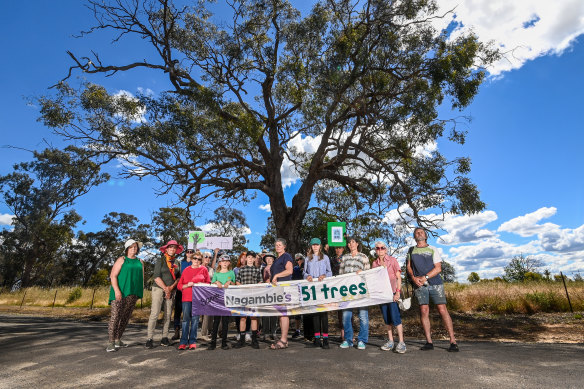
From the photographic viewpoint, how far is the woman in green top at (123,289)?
5500mm

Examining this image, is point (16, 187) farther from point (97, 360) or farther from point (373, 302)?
point (373, 302)

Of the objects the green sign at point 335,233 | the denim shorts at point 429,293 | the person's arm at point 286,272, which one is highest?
the green sign at point 335,233

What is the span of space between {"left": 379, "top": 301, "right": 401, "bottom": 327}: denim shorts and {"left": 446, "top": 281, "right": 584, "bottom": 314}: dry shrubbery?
7.93m

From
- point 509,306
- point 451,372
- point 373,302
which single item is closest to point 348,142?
point 509,306

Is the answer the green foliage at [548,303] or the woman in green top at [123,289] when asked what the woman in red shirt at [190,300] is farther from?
the green foliage at [548,303]

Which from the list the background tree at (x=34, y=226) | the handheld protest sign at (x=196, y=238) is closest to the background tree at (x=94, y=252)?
the background tree at (x=34, y=226)

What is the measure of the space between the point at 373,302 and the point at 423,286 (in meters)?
0.86

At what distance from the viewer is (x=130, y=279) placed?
5.68 m

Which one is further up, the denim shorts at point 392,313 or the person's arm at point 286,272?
the person's arm at point 286,272

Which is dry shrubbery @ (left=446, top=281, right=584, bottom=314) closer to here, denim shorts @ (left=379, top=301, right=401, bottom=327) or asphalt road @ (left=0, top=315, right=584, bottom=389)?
asphalt road @ (left=0, top=315, right=584, bottom=389)

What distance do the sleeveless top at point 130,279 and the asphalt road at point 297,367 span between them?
93 centimetres

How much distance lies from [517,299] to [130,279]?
40.0 ft

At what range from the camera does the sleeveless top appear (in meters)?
5.59

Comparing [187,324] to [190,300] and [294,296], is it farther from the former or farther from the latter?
[294,296]
